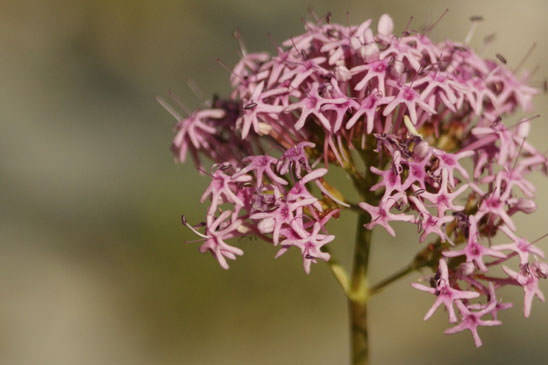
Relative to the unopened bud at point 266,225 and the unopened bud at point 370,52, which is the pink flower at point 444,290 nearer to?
the unopened bud at point 266,225

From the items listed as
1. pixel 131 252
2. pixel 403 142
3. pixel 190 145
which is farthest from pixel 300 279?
pixel 403 142

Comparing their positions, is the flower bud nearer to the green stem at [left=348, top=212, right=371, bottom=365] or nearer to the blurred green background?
the green stem at [left=348, top=212, right=371, bottom=365]

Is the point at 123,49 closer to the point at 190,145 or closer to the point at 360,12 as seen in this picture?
the point at 360,12

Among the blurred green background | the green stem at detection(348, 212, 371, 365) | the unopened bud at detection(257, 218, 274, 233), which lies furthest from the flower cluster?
the blurred green background

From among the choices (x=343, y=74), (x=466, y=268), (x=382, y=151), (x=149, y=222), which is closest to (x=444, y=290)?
(x=466, y=268)

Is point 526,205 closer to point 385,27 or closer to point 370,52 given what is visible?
point 370,52

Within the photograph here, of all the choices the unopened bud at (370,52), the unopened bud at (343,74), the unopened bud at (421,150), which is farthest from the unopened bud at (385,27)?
the unopened bud at (421,150)
